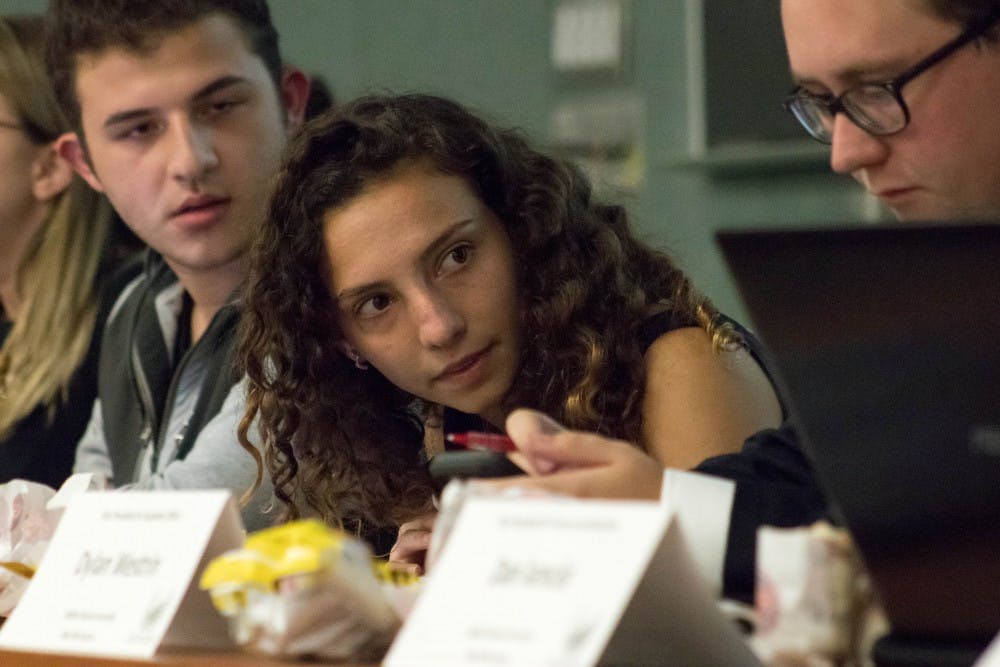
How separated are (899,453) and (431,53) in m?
3.14

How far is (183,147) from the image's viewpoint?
6.72ft

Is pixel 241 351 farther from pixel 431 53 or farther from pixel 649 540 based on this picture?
pixel 431 53

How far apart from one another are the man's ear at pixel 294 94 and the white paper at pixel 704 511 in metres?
1.45

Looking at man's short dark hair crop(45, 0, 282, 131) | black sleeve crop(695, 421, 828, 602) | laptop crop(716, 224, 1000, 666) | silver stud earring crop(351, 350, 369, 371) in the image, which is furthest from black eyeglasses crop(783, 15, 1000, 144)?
man's short dark hair crop(45, 0, 282, 131)

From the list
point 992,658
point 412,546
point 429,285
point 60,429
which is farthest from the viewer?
point 60,429

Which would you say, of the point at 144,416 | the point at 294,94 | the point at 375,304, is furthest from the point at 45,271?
the point at 375,304

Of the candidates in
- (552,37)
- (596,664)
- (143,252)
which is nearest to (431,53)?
(552,37)

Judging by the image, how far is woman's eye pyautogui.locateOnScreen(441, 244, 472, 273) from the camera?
61.9 inches

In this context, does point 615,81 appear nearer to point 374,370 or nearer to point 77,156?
point 77,156

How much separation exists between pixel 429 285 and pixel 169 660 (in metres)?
0.73

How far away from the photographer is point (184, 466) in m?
1.88

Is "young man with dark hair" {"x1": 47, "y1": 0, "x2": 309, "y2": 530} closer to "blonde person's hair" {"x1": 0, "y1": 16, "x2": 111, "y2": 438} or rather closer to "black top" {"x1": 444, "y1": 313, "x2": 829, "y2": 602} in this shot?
"blonde person's hair" {"x1": 0, "y1": 16, "x2": 111, "y2": 438}

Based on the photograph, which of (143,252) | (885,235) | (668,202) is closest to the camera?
(885,235)

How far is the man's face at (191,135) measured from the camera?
2057 mm
